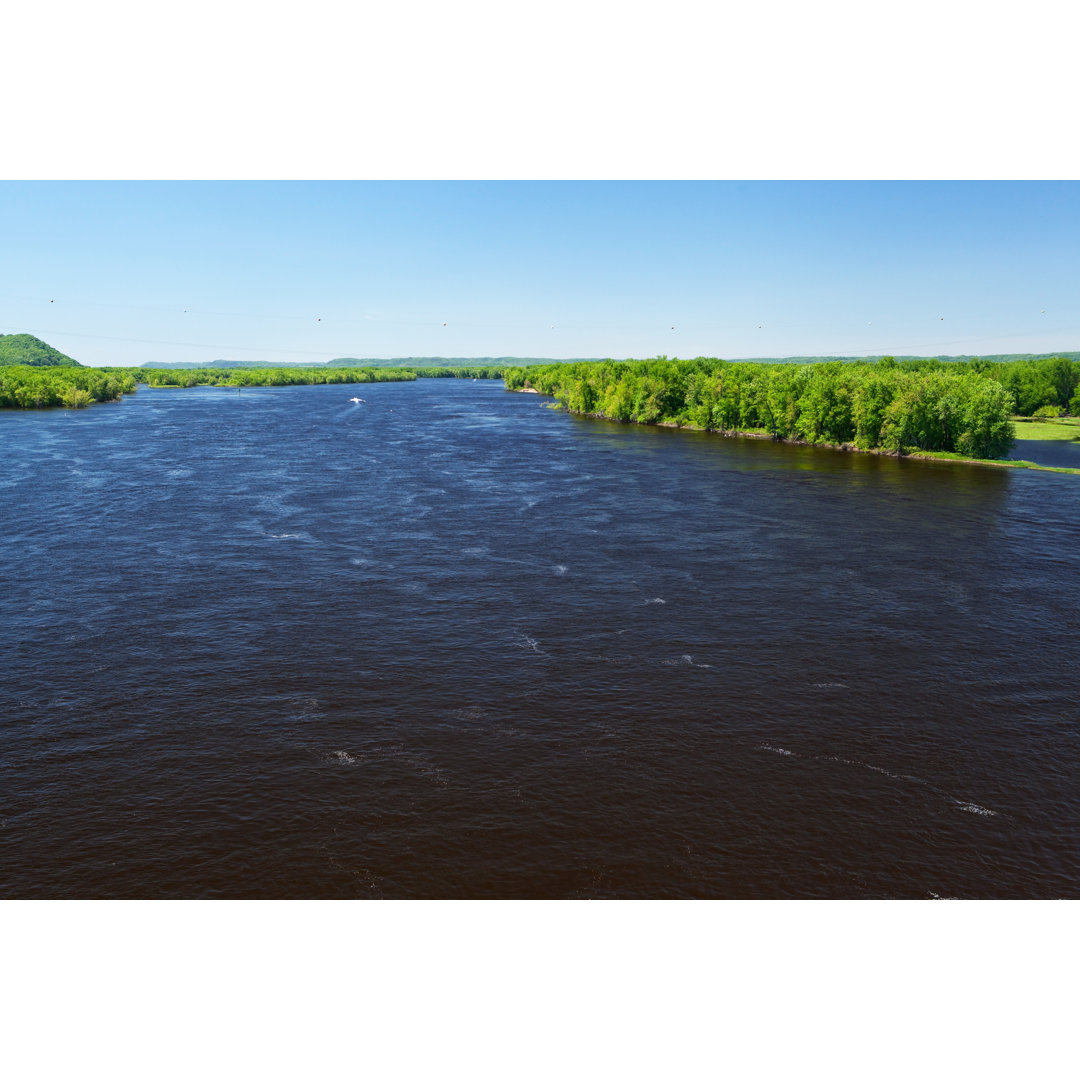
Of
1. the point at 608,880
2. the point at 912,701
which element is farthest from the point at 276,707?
the point at 912,701

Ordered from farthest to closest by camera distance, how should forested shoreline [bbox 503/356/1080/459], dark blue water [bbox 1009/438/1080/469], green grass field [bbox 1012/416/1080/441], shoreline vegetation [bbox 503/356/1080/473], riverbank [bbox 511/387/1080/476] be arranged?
green grass field [bbox 1012/416/1080/441], forested shoreline [bbox 503/356/1080/459], dark blue water [bbox 1009/438/1080/469], shoreline vegetation [bbox 503/356/1080/473], riverbank [bbox 511/387/1080/476]

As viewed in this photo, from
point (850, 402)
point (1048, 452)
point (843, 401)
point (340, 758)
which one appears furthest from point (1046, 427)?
point (340, 758)

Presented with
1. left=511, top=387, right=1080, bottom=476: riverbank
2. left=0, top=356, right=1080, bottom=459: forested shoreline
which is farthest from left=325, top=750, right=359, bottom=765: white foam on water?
left=0, top=356, right=1080, bottom=459: forested shoreline

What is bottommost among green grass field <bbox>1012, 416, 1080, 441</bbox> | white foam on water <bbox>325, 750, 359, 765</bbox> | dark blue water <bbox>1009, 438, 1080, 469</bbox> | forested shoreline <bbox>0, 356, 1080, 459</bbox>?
white foam on water <bbox>325, 750, 359, 765</bbox>

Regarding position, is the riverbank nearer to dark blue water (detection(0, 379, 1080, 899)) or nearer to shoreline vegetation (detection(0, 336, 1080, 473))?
shoreline vegetation (detection(0, 336, 1080, 473))

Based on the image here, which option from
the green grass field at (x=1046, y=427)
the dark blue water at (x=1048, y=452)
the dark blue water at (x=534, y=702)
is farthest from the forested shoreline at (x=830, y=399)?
the dark blue water at (x=534, y=702)

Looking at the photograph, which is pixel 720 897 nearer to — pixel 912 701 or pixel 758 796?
pixel 758 796
